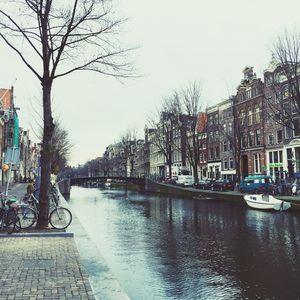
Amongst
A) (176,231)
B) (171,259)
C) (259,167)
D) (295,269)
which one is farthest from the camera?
(259,167)

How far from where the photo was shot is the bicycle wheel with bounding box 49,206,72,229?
1558cm

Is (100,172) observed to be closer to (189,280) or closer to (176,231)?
(176,231)

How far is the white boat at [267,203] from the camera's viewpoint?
3122cm

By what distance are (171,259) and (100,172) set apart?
146513 mm

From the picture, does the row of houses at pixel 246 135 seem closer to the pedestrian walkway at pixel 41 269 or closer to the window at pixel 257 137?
the window at pixel 257 137

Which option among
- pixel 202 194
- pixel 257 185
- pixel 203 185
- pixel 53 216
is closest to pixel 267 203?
pixel 257 185

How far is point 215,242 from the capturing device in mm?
17281

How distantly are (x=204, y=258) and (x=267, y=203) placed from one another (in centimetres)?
1966

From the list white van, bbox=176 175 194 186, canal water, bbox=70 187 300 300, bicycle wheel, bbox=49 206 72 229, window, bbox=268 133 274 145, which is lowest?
canal water, bbox=70 187 300 300

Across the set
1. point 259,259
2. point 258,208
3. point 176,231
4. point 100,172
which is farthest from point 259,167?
point 100,172

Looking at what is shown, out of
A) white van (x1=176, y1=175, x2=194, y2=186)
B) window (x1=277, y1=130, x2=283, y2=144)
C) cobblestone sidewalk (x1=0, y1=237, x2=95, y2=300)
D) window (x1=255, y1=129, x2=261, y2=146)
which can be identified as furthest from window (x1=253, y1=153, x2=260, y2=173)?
cobblestone sidewalk (x1=0, y1=237, x2=95, y2=300)

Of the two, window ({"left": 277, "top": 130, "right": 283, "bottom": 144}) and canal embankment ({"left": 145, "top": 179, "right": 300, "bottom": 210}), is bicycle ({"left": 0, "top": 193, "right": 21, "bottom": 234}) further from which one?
window ({"left": 277, "top": 130, "right": 283, "bottom": 144})

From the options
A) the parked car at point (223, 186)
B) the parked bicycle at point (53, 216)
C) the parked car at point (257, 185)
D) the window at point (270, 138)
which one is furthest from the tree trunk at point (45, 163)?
the window at point (270, 138)

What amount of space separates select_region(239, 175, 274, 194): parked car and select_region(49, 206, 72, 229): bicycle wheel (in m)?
28.1
